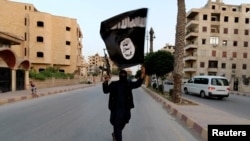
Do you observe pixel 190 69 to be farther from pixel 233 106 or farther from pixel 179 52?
pixel 179 52

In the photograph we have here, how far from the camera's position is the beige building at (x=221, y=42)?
6575cm

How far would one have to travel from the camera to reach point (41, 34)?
54.3 m

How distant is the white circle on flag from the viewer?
17.4 ft


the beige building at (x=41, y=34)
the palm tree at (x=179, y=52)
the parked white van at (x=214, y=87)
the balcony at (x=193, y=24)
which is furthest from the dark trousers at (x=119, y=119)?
the balcony at (x=193, y=24)

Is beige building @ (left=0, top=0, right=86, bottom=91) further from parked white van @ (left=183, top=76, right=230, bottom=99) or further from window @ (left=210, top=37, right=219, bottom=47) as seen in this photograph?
window @ (left=210, top=37, right=219, bottom=47)

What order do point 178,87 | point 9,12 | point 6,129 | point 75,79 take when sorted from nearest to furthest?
1. point 6,129
2. point 178,87
3. point 9,12
4. point 75,79

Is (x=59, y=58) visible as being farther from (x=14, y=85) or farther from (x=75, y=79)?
(x=14, y=85)

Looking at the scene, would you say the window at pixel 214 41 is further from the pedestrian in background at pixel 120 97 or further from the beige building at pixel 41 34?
the pedestrian in background at pixel 120 97

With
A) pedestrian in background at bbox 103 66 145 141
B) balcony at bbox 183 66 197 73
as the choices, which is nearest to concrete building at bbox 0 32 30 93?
pedestrian in background at bbox 103 66 145 141

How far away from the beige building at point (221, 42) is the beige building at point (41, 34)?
30102mm

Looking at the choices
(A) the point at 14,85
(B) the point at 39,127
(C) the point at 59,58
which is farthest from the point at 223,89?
(C) the point at 59,58

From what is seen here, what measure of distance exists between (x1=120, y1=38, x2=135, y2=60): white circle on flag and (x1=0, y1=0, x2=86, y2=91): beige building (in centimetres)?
4441

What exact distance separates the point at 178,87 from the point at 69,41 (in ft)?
160

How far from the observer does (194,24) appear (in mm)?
66062
